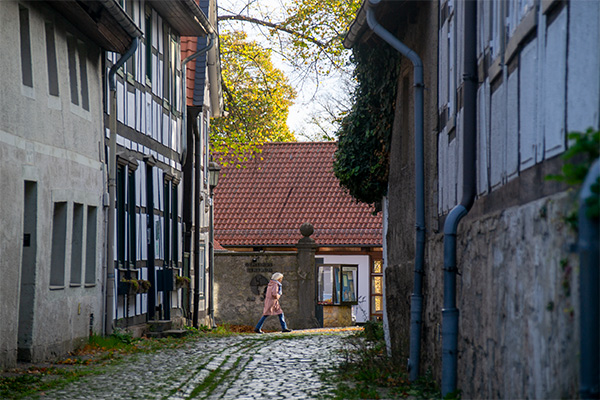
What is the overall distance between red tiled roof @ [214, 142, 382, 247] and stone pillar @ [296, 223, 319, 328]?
301 centimetres

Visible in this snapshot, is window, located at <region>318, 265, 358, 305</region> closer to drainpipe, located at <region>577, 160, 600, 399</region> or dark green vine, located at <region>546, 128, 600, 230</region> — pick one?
dark green vine, located at <region>546, 128, 600, 230</region>

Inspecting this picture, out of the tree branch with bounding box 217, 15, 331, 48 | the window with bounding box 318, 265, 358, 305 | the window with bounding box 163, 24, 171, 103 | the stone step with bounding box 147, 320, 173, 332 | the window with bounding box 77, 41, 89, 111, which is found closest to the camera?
the window with bounding box 77, 41, 89, 111

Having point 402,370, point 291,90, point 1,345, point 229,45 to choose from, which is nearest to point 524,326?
point 402,370

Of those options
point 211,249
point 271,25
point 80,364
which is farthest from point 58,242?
point 271,25

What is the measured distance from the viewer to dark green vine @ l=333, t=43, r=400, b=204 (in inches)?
563

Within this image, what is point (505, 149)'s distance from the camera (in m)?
6.52

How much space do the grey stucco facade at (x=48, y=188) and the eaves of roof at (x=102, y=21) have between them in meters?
0.15

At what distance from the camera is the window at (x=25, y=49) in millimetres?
11852

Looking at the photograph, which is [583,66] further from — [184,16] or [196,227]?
[196,227]

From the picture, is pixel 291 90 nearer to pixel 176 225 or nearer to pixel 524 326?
pixel 176 225

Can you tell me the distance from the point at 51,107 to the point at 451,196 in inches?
228

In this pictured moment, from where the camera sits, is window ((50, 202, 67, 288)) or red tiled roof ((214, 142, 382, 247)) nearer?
window ((50, 202, 67, 288))

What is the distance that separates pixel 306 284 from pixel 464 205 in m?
21.3

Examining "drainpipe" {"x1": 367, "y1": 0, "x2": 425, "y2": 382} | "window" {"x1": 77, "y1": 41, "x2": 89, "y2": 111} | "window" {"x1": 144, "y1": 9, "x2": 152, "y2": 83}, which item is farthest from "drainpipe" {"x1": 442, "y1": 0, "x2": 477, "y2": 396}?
"window" {"x1": 144, "y1": 9, "x2": 152, "y2": 83}
